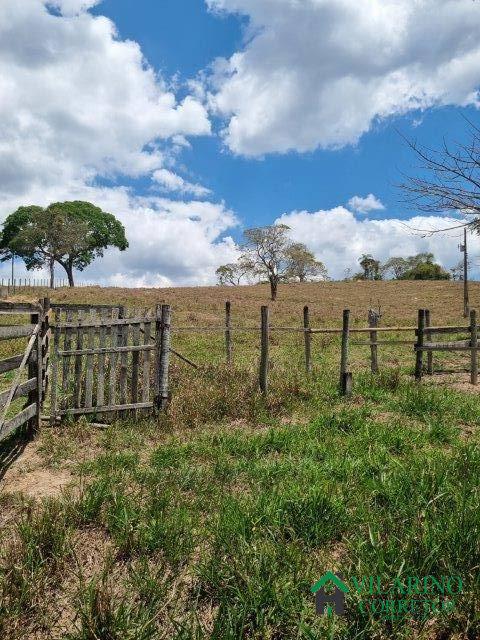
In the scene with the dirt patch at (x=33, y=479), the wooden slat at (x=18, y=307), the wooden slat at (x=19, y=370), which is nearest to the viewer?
the dirt patch at (x=33, y=479)

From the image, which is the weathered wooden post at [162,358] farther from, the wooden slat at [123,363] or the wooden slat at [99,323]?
the wooden slat at [123,363]

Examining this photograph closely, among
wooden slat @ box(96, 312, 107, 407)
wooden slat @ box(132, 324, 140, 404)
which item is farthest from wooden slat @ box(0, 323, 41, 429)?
wooden slat @ box(132, 324, 140, 404)

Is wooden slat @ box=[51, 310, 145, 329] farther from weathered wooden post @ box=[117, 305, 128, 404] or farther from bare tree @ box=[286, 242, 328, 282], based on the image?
bare tree @ box=[286, 242, 328, 282]

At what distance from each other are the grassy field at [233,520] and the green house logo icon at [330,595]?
49 millimetres

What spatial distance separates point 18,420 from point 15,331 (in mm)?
1081

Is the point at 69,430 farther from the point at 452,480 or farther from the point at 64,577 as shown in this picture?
the point at 452,480

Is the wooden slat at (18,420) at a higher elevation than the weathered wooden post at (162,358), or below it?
below

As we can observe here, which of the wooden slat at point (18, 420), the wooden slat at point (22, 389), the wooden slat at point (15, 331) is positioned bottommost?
the wooden slat at point (18, 420)

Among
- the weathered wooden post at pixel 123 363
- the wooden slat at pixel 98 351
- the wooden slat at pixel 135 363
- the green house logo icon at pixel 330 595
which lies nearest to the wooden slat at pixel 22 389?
the wooden slat at pixel 98 351

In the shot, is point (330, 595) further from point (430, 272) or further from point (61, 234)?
point (430, 272)

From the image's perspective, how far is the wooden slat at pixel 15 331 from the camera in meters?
4.80

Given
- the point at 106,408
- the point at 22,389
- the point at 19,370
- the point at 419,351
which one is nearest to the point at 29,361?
the point at 22,389

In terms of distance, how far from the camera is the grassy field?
8.38 feet

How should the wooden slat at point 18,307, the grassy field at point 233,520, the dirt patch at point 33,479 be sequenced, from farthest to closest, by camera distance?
the wooden slat at point 18,307 → the dirt patch at point 33,479 → the grassy field at point 233,520
